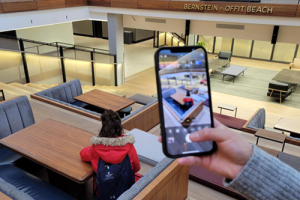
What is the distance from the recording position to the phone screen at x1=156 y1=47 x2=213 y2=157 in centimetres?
120

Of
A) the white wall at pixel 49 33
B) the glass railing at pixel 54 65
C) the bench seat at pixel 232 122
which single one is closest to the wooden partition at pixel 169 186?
the bench seat at pixel 232 122

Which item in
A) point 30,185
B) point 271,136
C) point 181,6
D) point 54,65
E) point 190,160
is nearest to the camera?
point 190,160

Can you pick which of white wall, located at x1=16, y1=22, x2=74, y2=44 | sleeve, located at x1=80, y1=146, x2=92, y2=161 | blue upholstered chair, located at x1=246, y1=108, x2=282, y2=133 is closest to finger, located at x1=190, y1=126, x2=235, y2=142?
sleeve, located at x1=80, y1=146, x2=92, y2=161

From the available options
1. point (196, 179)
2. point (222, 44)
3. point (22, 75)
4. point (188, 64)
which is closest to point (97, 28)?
point (222, 44)

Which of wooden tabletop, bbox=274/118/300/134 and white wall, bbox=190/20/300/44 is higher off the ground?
white wall, bbox=190/20/300/44

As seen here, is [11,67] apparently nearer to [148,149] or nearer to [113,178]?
[148,149]

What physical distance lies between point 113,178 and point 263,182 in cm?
156

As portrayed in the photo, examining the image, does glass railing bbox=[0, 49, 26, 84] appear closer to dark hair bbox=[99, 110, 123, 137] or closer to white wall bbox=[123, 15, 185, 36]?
white wall bbox=[123, 15, 185, 36]

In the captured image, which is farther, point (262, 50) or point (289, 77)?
point (262, 50)

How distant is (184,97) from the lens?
1.33m

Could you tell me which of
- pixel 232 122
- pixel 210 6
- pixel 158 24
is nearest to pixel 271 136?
pixel 232 122

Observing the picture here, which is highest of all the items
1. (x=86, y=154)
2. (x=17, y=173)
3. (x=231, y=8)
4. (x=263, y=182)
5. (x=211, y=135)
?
(x=231, y=8)

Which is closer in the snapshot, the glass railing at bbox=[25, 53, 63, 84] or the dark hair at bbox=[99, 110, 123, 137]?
the dark hair at bbox=[99, 110, 123, 137]

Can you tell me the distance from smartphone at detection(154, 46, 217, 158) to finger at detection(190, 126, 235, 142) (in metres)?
0.09
